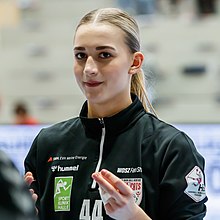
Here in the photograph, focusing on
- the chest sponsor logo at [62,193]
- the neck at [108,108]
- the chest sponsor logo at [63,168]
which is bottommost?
the chest sponsor logo at [62,193]

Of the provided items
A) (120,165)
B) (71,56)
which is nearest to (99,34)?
(120,165)

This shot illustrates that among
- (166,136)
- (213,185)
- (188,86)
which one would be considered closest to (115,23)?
(166,136)

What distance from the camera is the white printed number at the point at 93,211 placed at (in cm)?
125

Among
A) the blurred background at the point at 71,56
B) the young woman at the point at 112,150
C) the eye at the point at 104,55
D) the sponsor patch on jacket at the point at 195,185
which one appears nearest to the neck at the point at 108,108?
the young woman at the point at 112,150

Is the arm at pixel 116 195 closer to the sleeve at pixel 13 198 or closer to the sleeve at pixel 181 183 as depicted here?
the sleeve at pixel 181 183

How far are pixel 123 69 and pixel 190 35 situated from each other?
5.71 m

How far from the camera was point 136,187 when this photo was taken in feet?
4.10

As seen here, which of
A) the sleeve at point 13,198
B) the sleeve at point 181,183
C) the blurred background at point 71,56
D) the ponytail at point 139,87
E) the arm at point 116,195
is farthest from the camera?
the blurred background at point 71,56

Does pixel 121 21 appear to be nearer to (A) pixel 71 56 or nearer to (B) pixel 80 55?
(B) pixel 80 55

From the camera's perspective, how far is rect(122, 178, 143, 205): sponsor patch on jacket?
1235mm

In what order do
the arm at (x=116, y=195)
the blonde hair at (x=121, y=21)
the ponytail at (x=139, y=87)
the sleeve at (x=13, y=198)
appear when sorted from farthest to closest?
the ponytail at (x=139, y=87) < the blonde hair at (x=121, y=21) < the arm at (x=116, y=195) < the sleeve at (x=13, y=198)

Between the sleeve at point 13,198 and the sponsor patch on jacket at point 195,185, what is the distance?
0.78 meters

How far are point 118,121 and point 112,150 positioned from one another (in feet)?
0.21

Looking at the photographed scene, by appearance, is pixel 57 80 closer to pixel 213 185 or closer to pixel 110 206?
pixel 213 185
